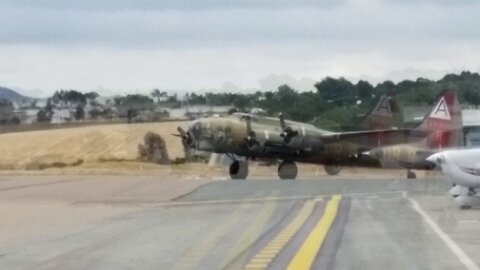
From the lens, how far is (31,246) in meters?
21.6

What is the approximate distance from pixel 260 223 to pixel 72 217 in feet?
19.0

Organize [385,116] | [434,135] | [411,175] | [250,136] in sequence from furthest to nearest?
1. [250,136]
2. [385,116]
3. [411,175]
4. [434,135]

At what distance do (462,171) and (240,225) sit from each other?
850cm

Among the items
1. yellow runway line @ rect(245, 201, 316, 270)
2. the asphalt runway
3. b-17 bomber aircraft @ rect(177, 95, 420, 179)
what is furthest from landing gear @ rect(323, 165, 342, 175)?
yellow runway line @ rect(245, 201, 316, 270)

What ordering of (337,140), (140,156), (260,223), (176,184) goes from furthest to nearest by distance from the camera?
(140,156) → (176,184) → (337,140) → (260,223)

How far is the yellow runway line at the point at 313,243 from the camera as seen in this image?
16969mm

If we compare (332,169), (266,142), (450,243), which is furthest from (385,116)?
(450,243)

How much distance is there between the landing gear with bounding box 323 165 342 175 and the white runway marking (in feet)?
38.0

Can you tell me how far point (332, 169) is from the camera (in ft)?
136

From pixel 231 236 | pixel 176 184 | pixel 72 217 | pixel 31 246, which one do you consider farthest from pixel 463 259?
pixel 176 184

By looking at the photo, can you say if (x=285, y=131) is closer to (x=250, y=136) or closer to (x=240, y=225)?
(x=250, y=136)

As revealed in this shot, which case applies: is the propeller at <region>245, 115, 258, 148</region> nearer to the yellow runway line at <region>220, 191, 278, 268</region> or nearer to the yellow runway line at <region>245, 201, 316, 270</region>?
the yellow runway line at <region>220, 191, 278, 268</region>

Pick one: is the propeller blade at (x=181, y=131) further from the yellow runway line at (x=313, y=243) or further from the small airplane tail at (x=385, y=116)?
the yellow runway line at (x=313, y=243)

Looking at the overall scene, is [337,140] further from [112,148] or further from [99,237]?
[99,237]
